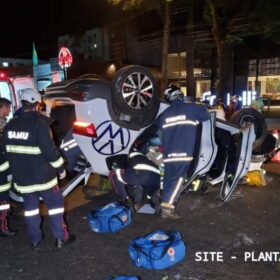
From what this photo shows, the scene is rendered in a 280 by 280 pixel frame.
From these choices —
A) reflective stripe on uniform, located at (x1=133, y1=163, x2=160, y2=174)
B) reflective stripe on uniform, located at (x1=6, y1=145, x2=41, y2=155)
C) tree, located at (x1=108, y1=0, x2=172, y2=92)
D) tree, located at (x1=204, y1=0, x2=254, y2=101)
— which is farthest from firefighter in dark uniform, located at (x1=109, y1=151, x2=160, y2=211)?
tree, located at (x1=204, y1=0, x2=254, y2=101)

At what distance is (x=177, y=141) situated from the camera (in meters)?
4.67

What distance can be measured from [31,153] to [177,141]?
6.00 ft

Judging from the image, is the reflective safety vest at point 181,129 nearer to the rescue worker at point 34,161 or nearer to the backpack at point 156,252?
the backpack at point 156,252

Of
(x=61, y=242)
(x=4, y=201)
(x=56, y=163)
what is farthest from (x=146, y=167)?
(x=4, y=201)

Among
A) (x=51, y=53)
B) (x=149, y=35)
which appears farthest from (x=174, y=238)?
(x=51, y=53)

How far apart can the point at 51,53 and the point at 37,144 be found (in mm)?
43886

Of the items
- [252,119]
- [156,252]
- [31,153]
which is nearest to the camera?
[156,252]

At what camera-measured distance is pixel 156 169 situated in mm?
4867

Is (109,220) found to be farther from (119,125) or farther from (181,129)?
(181,129)

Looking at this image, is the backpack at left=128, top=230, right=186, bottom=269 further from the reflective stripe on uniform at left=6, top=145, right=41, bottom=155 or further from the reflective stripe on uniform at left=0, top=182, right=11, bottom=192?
the reflective stripe on uniform at left=0, top=182, right=11, bottom=192

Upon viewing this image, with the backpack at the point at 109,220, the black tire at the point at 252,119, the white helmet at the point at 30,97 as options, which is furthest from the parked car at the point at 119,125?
the black tire at the point at 252,119

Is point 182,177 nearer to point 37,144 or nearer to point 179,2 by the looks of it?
point 37,144

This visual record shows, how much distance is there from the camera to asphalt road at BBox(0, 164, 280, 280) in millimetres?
3477

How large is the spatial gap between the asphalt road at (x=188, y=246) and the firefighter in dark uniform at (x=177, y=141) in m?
0.43
